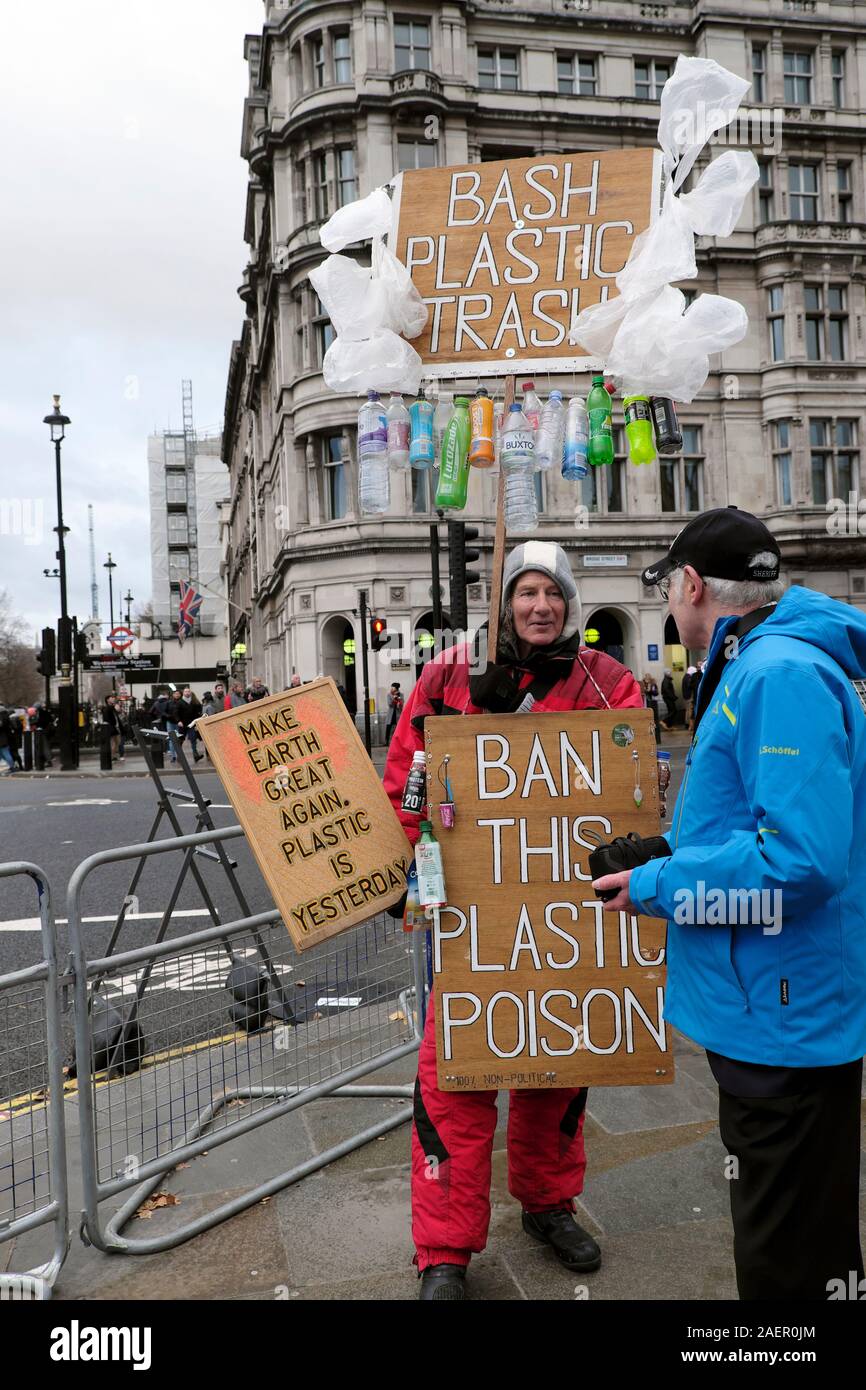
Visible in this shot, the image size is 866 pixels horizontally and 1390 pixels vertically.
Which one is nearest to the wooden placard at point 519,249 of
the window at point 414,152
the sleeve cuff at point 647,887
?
the sleeve cuff at point 647,887

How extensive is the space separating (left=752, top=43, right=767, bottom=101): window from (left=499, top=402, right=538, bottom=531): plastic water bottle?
37741 millimetres

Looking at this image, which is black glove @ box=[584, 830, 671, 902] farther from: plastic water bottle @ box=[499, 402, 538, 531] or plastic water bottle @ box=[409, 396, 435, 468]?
plastic water bottle @ box=[409, 396, 435, 468]

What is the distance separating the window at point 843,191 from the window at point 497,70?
466 inches

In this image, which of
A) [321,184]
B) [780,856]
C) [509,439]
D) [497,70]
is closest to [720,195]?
[509,439]

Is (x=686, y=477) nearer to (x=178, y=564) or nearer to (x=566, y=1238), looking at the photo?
(x=566, y=1238)

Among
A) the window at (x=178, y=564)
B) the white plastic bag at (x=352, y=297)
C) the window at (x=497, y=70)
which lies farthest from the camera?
the window at (x=178, y=564)

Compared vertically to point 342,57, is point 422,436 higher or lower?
lower

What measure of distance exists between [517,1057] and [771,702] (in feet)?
4.44

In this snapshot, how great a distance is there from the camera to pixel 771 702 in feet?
6.14

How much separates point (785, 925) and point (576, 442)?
1689 millimetres

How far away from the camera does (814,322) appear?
33.7 metres

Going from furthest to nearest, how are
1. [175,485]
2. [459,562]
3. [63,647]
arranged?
[175,485] → [63,647] → [459,562]

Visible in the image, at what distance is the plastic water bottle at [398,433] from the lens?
128 inches

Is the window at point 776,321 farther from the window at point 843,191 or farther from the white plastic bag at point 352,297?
the white plastic bag at point 352,297
